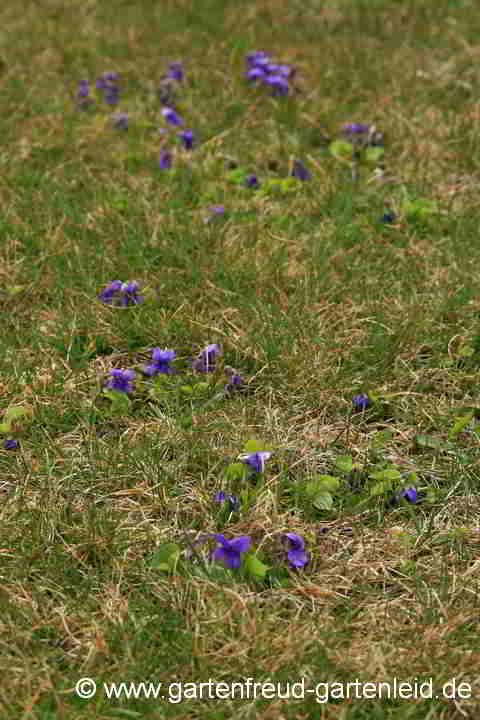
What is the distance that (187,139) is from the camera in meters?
4.05

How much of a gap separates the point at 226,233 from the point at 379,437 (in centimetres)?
117

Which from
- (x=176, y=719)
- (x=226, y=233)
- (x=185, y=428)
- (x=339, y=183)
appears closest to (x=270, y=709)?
(x=176, y=719)

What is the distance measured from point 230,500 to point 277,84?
2.56m

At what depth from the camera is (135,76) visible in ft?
15.6

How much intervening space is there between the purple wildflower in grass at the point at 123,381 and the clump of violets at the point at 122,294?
1.27 ft

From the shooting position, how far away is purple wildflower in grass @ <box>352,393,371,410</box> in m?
2.75

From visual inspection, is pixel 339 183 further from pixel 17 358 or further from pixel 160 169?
pixel 17 358

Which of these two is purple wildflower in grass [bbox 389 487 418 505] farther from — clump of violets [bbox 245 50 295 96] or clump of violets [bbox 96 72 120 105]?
clump of violets [bbox 96 72 120 105]

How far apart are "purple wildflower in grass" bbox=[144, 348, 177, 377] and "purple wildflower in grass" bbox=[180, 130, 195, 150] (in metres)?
1.51

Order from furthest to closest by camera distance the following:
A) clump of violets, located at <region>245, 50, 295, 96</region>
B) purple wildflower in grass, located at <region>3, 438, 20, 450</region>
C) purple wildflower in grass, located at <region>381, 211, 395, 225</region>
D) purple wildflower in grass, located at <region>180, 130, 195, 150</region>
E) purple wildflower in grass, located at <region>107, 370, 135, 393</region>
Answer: clump of violets, located at <region>245, 50, 295, 96</region>, purple wildflower in grass, located at <region>180, 130, 195, 150</region>, purple wildflower in grass, located at <region>381, 211, 395, 225</region>, purple wildflower in grass, located at <region>107, 370, 135, 393</region>, purple wildflower in grass, located at <region>3, 438, 20, 450</region>

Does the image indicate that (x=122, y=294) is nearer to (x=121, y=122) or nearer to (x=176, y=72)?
(x=121, y=122)

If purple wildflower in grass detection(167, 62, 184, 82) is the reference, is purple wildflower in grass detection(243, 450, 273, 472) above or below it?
below

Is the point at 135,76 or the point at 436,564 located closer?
the point at 436,564

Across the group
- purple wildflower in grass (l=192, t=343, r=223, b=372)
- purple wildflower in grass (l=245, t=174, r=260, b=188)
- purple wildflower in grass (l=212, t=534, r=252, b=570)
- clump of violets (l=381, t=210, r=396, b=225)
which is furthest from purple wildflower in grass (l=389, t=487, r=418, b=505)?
purple wildflower in grass (l=245, t=174, r=260, b=188)
